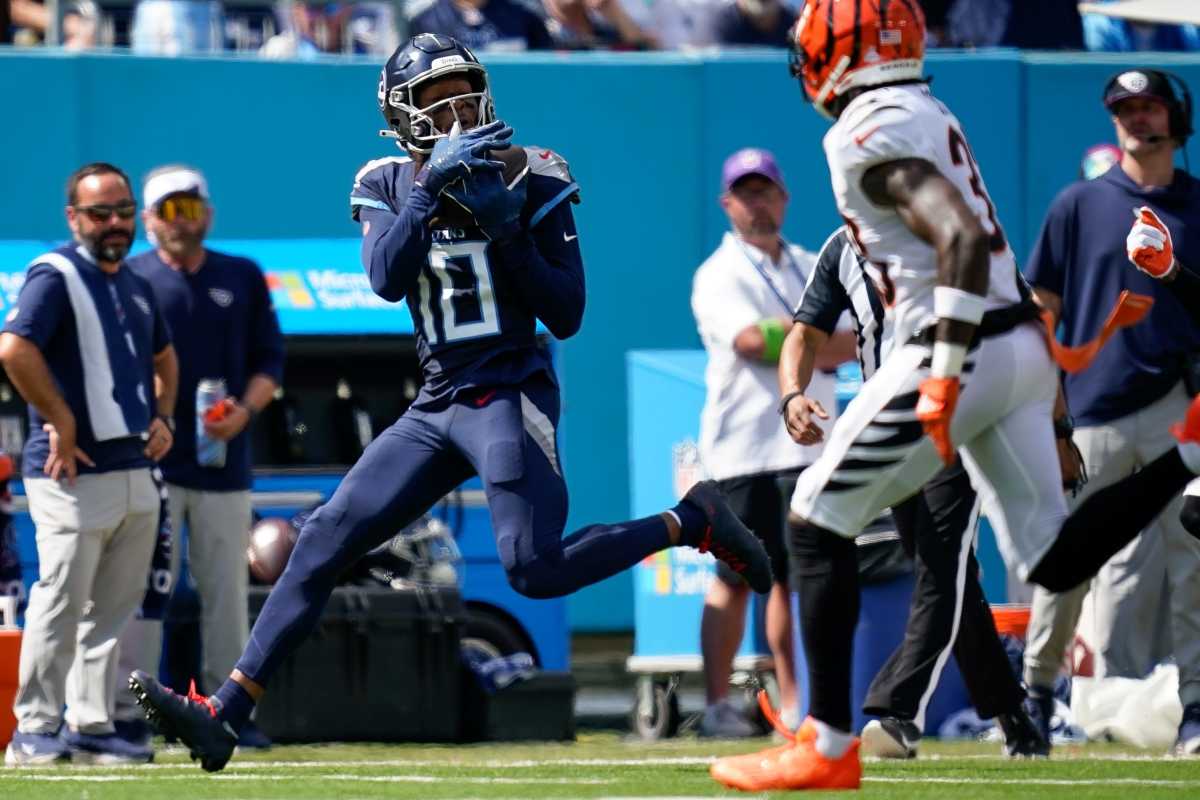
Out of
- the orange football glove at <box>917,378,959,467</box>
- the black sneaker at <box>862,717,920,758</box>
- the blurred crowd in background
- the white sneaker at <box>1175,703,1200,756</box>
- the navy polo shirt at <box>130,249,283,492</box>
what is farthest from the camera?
the blurred crowd in background

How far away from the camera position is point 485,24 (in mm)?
12203

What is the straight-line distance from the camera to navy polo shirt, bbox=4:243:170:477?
Answer: 311 inches

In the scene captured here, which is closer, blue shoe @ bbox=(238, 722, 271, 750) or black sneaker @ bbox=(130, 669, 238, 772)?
black sneaker @ bbox=(130, 669, 238, 772)

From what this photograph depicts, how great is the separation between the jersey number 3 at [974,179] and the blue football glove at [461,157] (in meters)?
1.12

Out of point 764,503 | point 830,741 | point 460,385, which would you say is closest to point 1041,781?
point 830,741

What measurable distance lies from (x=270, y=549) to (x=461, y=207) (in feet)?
11.3

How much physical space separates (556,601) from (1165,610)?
2439mm

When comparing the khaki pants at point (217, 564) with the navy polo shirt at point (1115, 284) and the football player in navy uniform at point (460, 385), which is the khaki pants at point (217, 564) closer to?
the football player in navy uniform at point (460, 385)

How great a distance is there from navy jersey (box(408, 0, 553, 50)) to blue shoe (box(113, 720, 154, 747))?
4.60m

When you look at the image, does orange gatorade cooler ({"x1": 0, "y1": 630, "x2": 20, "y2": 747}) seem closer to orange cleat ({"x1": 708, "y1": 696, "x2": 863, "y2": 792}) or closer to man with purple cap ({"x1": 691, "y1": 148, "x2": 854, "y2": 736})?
man with purple cap ({"x1": 691, "y1": 148, "x2": 854, "y2": 736})

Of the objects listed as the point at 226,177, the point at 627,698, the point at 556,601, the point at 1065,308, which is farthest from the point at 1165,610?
the point at 226,177

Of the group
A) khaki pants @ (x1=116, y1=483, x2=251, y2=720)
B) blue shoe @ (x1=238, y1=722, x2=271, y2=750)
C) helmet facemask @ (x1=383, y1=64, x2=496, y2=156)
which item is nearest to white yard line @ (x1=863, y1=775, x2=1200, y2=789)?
helmet facemask @ (x1=383, y1=64, x2=496, y2=156)

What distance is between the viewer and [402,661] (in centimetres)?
914

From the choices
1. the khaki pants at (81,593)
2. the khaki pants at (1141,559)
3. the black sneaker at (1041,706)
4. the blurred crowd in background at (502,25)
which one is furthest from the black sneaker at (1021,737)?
the blurred crowd in background at (502,25)
